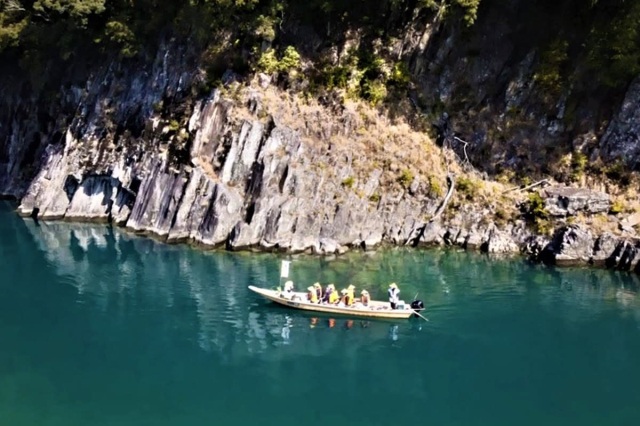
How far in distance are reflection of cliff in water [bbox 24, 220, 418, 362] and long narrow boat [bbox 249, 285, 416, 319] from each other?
1.78ft

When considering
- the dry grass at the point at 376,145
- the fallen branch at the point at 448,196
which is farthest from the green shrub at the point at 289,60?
the fallen branch at the point at 448,196

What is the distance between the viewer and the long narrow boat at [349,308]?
143 ft

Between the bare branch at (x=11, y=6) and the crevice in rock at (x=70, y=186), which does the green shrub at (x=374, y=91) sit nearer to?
the crevice in rock at (x=70, y=186)

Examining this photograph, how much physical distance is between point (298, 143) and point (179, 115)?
513 inches

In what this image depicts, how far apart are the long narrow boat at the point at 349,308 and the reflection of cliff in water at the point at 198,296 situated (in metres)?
0.54

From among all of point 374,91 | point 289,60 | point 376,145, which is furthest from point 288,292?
point 289,60

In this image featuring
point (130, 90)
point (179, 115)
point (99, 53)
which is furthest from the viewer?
point (99, 53)

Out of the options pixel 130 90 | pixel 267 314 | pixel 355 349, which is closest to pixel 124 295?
pixel 267 314

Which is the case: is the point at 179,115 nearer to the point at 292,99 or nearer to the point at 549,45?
the point at 292,99

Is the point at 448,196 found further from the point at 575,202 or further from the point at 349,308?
the point at 349,308

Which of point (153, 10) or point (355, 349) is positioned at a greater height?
point (153, 10)

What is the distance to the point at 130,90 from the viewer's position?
69000mm

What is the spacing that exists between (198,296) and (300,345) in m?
10.3

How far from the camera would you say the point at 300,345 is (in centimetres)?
3925
